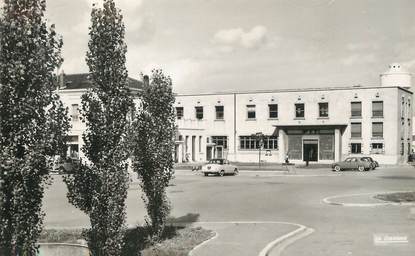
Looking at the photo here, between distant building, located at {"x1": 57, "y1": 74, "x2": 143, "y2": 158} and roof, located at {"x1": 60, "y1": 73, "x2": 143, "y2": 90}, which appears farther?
roof, located at {"x1": 60, "y1": 73, "x2": 143, "y2": 90}

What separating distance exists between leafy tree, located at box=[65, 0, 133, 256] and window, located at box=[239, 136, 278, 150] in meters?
46.2

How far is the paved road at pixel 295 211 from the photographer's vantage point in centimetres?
1339

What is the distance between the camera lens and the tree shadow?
43.1 ft

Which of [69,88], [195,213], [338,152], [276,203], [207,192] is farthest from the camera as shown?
[69,88]

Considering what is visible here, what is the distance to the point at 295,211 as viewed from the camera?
64.7ft

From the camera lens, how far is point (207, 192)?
89.0 ft

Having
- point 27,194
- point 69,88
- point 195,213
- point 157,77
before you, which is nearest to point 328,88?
point 69,88

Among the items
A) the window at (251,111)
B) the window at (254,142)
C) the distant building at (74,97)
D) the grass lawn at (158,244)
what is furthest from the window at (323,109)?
the grass lawn at (158,244)

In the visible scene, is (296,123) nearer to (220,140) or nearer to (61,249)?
(220,140)

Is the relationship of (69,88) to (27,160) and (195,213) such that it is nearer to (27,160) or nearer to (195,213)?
(195,213)

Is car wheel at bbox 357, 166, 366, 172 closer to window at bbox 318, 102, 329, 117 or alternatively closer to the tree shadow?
window at bbox 318, 102, 329, 117

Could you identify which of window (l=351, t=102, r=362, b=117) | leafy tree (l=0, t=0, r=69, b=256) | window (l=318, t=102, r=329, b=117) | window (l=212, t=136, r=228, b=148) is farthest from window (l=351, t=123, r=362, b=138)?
leafy tree (l=0, t=0, r=69, b=256)

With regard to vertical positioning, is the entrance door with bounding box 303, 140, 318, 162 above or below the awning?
below

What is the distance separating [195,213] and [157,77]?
7.53m
